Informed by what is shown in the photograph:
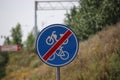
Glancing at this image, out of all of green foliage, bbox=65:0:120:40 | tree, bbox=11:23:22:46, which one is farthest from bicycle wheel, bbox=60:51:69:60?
tree, bbox=11:23:22:46

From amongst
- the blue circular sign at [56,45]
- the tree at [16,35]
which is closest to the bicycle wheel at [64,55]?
the blue circular sign at [56,45]

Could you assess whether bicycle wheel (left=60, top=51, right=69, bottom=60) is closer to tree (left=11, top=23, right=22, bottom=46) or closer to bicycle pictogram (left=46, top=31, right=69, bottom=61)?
bicycle pictogram (left=46, top=31, right=69, bottom=61)

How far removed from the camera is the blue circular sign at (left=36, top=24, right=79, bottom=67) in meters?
7.69

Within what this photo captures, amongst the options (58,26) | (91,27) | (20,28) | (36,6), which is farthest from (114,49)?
(20,28)

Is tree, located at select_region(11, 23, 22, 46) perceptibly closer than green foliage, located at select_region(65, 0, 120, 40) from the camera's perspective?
No

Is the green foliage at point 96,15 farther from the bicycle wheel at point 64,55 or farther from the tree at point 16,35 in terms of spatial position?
the tree at point 16,35

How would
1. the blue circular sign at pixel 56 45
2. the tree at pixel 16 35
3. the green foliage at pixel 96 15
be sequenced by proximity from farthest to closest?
the tree at pixel 16 35
the green foliage at pixel 96 15
the blue circular sign at pixel 56 45

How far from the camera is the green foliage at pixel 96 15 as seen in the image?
2672 centimetres

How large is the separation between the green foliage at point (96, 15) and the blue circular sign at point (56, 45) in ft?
62.2

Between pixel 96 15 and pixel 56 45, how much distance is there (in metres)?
20.4

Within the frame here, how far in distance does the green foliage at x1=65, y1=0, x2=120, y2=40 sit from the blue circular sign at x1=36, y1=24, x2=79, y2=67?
19.0 m

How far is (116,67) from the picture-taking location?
13008mm

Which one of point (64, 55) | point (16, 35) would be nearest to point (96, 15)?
point (64, 55)

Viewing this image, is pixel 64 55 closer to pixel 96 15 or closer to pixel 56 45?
pixel 56 45
